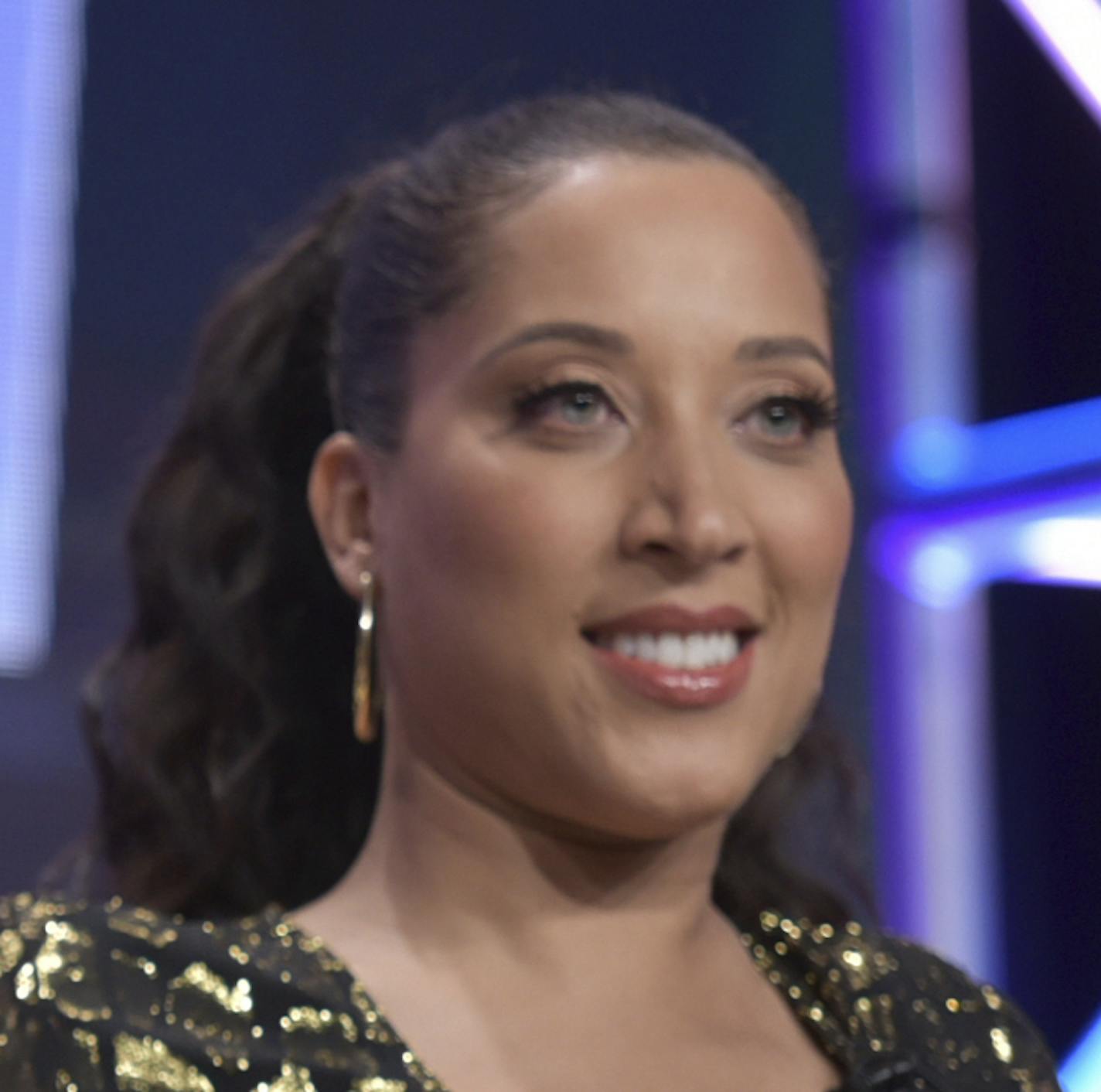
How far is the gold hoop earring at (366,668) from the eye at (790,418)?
250mm

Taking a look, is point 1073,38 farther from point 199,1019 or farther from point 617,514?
point 199,1019

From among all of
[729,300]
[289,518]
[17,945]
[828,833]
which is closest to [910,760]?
[828,833]

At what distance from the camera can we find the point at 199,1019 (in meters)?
1.03

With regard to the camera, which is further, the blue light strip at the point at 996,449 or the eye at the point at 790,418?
the blue light strip at the point at 996,449

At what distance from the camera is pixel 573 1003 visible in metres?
1.08

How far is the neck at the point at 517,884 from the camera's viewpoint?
110cm

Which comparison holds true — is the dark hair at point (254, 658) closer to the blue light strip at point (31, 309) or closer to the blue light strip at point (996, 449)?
the blue light strip at point (31, 309)

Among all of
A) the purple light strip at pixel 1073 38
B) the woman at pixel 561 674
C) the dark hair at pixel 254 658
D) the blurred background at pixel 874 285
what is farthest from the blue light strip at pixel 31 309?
the purple light strip at pixel 1073 38

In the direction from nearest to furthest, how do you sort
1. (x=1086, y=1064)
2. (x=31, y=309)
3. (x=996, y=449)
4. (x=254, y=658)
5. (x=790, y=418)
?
(x=790, y=418)
(x=254, y=658)
(x=31, y=309)
(x=1086, y=1064)
(x=996, y=449)

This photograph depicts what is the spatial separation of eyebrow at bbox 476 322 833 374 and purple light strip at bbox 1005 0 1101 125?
102 centimetres

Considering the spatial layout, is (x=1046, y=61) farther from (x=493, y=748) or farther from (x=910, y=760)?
(x=493, y=748)

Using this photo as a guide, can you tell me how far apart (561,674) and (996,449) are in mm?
1099

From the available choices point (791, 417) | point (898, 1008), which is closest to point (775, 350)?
point (791, 417)

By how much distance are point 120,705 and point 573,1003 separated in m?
0.45
